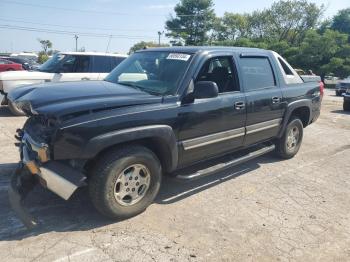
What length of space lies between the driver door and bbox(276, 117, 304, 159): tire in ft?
4.67

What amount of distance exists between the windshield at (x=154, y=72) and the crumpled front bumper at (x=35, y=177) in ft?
4.54

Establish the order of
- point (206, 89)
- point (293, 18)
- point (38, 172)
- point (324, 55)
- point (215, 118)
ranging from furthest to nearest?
point (293, 18), point (324, 55), point (215, 118), point (206, 89), point (38, 172)

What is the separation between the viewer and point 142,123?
12.2ft

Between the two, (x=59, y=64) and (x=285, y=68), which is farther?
(x=59, y=64)

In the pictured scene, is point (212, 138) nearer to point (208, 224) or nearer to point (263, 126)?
point (208, 224)

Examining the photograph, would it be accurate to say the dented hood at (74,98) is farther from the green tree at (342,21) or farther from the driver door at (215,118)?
the green tree at (342,21)

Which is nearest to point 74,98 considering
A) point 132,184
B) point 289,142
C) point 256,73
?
point 132,184

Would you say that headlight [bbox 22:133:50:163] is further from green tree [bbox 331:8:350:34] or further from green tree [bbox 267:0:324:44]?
green tree [bbox 331:8:350:34]

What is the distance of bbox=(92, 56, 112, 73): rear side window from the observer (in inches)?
400

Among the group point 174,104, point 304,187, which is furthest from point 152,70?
point 304,187

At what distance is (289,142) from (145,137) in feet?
11.6

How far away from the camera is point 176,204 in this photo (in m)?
4.33

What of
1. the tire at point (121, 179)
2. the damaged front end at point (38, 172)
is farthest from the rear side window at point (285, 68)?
the damaged front end at point (38, 172)

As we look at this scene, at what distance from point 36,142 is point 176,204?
1745 millimetres
